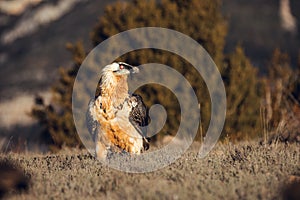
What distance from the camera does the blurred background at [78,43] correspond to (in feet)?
67.8

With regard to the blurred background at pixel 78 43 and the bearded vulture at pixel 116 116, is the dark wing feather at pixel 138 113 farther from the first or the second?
the blurred background at pixel 78 43

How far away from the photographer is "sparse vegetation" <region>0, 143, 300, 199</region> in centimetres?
634

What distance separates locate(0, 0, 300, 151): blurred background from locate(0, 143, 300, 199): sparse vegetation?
26.8 feet

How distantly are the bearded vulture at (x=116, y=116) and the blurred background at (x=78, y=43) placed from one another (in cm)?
742

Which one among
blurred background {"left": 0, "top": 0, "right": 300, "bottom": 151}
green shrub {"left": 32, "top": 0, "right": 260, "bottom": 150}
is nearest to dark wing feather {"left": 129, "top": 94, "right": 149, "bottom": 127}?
blurred background {"left": 0, "top": 0, "right": 300, "bottom": 151}

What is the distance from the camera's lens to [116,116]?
348 inches

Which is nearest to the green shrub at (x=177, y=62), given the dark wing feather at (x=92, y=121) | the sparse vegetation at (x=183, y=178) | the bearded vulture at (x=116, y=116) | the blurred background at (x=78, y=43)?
the blurred background at (x=78, y=43)

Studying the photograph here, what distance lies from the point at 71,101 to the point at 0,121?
1817cm

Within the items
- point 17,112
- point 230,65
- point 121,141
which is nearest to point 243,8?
point 17,112

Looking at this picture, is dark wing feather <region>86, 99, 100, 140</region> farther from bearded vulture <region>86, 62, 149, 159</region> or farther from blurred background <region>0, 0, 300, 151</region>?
blurred background <region>0, 0, 300, 151</region>

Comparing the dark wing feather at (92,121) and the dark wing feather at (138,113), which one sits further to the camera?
the dark wing feather at (138,113)

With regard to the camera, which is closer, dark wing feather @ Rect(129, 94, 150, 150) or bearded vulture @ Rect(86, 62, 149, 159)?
bearded vulture @ Rect(86, 62, 149, 159)

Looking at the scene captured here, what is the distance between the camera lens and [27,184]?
22.0 ft

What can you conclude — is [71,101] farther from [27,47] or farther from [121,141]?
[27,47]
